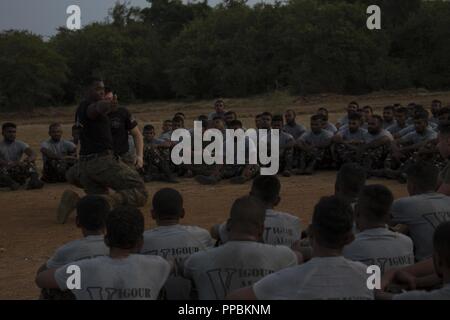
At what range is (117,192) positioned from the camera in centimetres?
964

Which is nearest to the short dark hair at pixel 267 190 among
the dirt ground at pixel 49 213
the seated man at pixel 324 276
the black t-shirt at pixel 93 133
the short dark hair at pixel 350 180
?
the short dark hair at pixel 350 180

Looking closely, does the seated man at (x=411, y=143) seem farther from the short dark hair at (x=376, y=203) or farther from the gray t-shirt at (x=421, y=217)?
the short dark hair at (x=376, y=203)

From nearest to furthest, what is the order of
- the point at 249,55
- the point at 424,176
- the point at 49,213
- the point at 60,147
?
the point at 424,176
the point at 49,213
the point at 60,147
the point at 249,55

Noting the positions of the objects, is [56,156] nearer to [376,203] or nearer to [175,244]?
[175,244]

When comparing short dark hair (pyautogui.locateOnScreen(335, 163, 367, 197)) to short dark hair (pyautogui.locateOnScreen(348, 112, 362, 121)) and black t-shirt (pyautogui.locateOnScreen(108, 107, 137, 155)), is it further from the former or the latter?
short dark hair (pyautogui.locateOnScreen(348, 112, 362, 121))

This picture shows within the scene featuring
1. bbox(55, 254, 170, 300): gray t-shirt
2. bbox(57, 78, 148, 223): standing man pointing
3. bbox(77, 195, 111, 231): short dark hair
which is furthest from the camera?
bbox(57, 78, 148, 223): standing man pointing

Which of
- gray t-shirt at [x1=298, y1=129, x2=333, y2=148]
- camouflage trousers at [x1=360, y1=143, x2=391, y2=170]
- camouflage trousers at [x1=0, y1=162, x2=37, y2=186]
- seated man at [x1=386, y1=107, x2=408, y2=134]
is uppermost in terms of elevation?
seated man at [x1=386, y1=107, x2=408, y2=134]

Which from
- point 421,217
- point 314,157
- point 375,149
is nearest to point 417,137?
point 375,149

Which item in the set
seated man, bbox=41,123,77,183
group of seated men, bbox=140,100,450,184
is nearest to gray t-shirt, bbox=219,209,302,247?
group of seated men, bbox=140,100,450,184

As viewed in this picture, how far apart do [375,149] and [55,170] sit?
5.82 m

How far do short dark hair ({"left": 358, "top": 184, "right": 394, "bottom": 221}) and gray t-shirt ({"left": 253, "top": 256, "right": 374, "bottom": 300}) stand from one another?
1019mm

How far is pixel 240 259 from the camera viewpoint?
14.6 ft

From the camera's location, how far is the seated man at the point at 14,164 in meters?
13.6

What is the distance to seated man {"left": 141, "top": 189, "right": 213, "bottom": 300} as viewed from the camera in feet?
16.0
